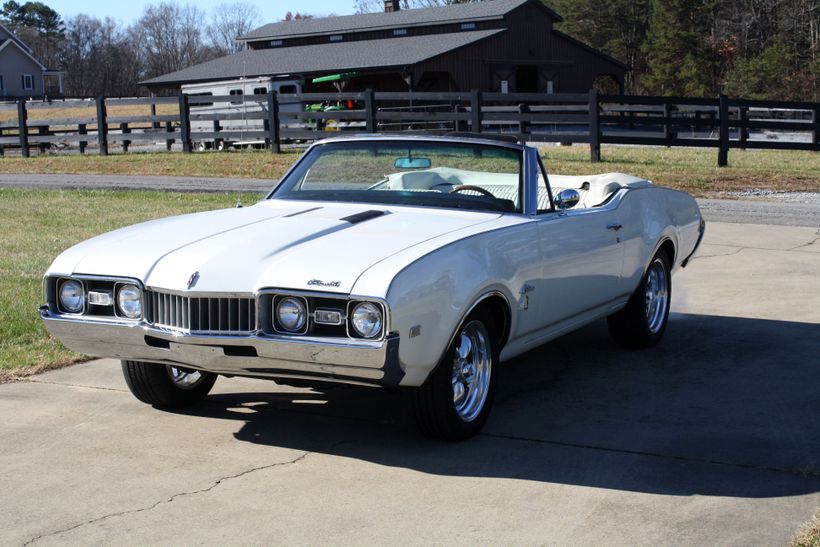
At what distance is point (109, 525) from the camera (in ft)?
14.4

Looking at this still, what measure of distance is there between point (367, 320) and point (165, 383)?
161 cm

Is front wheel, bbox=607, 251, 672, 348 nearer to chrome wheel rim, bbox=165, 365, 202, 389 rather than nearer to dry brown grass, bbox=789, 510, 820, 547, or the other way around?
chrome wheel rim, bbox=165, 365, 202, 389

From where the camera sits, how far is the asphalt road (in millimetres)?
15297

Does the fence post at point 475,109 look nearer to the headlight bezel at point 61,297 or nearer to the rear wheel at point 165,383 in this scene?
the rear wheel at point 165,383

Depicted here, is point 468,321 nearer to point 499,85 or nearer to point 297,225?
point 297,225

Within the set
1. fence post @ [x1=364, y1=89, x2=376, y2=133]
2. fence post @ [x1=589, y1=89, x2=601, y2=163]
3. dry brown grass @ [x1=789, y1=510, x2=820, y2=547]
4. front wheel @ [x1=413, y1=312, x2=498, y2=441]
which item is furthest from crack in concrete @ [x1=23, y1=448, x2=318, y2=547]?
fence post @ [x1=364, y1=89, x2=376, y2=133]

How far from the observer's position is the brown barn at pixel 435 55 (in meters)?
47.4

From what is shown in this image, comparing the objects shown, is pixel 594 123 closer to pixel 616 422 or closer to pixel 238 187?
pixel 238 187

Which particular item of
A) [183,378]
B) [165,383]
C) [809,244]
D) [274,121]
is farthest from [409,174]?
[274,121]

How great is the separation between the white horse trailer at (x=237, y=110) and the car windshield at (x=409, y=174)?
67.2 ft

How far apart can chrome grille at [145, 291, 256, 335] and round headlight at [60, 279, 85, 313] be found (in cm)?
48

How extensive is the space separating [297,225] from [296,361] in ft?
3.32

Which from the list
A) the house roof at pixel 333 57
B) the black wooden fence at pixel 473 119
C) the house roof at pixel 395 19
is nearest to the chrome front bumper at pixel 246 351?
the black wooden fence at pixel 473 119

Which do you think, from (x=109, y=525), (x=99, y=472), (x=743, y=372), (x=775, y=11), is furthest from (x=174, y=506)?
(x=775, y=11)
